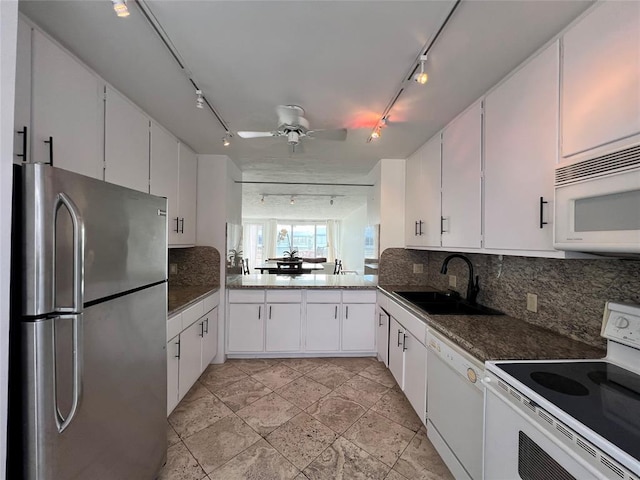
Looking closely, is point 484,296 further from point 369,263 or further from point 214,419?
point 214,419

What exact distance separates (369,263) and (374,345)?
3.63ft

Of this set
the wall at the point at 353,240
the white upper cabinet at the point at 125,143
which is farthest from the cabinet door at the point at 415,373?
the wall at the point at 353,240

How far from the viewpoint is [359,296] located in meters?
3.26

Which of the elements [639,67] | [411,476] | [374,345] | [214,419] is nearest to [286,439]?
[214,419]

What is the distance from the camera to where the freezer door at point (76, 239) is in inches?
33.8

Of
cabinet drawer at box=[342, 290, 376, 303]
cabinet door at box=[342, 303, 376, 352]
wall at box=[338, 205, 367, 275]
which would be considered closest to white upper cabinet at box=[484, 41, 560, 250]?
cabinet drawer at box=[342, 290, 376, 303]

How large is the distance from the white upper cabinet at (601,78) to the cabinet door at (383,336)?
2181 mm

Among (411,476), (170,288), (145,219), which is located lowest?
(411,476)

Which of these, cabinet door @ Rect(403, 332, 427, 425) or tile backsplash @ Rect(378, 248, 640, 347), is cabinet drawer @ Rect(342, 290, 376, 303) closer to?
cabinet door @ Rect(403, 332, 427, 425)

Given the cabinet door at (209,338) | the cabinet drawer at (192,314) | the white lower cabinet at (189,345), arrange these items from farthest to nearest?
1. the cabinet door at (209,338)
2. the cabinet drawer at (192,314)
3. the white lower cabinet at (189,345)

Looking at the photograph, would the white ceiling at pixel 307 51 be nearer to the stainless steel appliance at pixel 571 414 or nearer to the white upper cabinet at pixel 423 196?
the white upper cabinet at pixel 423 196

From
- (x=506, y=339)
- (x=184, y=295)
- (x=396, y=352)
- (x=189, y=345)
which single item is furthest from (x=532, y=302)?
(x=184, y=295)

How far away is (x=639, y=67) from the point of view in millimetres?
958

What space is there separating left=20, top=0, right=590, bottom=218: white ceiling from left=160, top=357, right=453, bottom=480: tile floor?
2399 millimetres
